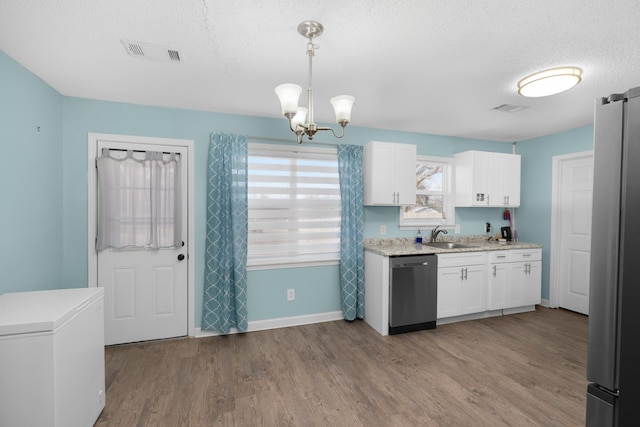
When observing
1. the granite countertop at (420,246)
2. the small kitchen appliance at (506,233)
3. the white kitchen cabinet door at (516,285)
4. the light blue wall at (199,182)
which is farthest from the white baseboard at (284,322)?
the small kitchen appliance at (506,233)

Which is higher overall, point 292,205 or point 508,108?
point 508,108

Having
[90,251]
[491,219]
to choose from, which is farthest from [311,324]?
[491,219]

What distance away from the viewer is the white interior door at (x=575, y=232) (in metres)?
3.93

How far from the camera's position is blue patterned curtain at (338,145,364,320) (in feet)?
12.1

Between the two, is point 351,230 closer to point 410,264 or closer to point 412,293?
point 410,264

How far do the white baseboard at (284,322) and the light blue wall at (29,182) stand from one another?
1506 mm

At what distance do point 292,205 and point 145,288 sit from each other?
5.90 ft

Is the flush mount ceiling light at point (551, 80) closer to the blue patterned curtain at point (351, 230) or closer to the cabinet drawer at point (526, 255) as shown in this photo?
the blue patterned curtain at point (351, 230)

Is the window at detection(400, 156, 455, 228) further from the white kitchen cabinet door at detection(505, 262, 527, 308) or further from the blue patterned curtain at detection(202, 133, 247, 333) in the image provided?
the blue patterned curtain at detection(202, 133, 247, 333)

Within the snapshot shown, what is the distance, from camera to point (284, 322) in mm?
3584

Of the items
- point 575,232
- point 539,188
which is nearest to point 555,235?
point 575,232

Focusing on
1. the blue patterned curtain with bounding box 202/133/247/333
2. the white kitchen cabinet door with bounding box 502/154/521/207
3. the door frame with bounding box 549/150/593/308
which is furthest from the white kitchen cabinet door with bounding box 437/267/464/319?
the blue patterned curtain with bounding box 202/133/247/333

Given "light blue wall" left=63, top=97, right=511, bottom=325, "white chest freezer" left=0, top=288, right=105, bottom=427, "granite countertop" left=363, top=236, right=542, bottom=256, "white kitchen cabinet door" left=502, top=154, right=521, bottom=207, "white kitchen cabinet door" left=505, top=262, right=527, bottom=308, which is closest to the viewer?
"white chest freezer" left=0, top=288, right=105, bottom=427

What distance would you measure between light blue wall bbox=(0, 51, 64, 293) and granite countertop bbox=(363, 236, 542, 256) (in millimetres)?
3154
